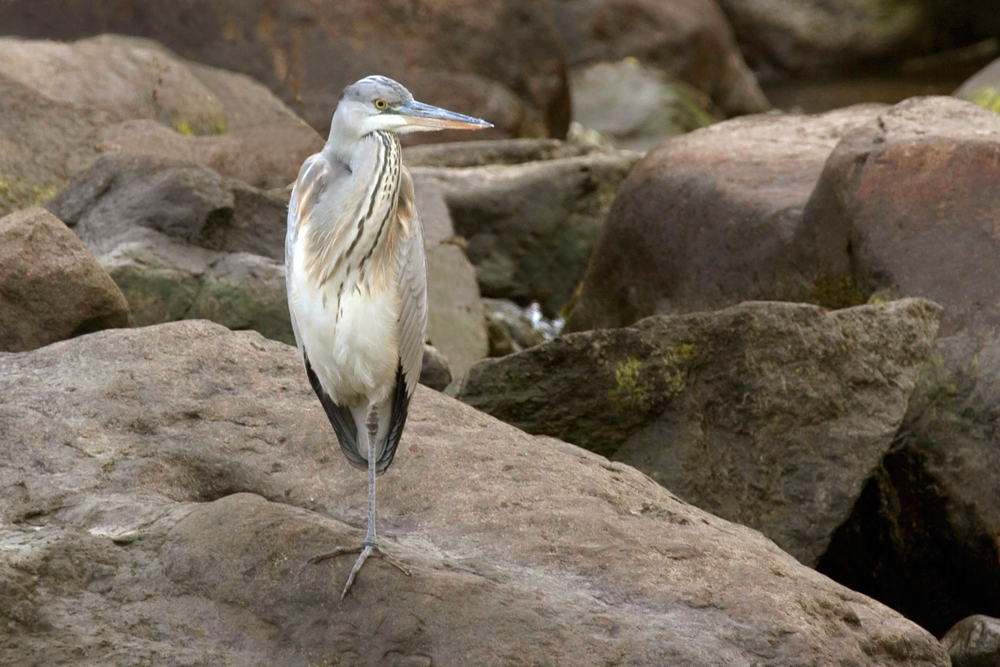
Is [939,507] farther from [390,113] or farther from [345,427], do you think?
[390,113]

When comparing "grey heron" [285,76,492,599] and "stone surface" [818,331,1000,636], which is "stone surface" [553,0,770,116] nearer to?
"stone surface" [818,331,1000,636]

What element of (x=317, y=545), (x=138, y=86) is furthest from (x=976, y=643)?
(x=138, y=86)

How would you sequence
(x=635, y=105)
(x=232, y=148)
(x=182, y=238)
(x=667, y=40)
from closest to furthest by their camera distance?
(x=182, y=238) → (x=232, y=148) → (x=635, y=105) → (x=667, y=40)

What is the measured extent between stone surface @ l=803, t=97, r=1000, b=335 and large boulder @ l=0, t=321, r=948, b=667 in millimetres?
1973

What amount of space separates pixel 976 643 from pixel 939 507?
91 cm

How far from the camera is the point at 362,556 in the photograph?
3.47 metres

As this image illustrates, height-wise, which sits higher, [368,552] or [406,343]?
[406,343]

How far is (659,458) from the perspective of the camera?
17.3 feet

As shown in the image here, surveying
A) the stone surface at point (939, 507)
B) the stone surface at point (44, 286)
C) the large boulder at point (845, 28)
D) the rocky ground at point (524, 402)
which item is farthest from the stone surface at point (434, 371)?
the large boulder at point (845, 28)

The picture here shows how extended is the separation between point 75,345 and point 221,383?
55 cm

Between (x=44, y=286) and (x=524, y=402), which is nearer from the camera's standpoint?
(x=44, y=286)

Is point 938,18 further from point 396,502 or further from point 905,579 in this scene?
point 396,502

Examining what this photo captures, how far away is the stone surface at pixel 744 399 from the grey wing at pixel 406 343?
1409 millimetres

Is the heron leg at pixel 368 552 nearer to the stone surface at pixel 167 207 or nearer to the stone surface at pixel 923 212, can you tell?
the stone surface at pixel 167 207
